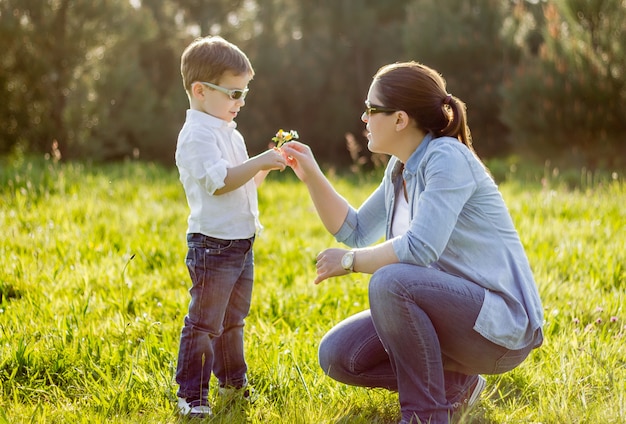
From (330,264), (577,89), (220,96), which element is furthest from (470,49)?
(330,264)

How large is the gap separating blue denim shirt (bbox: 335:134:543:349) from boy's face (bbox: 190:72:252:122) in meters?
0.78

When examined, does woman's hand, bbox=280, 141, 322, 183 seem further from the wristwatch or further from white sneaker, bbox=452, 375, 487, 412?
white sneaker, bbox=452, 375, 487, 412

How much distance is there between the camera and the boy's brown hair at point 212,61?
2799 mm

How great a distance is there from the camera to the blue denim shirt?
255 centimetres

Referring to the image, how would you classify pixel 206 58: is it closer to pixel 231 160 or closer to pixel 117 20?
pixel 231 160

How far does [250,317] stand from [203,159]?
4.59ft

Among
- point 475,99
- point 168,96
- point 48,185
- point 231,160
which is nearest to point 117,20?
point 168,96

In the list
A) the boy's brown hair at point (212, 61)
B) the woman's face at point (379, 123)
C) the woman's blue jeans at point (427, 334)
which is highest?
the boy's brown hair at point (212, 61)

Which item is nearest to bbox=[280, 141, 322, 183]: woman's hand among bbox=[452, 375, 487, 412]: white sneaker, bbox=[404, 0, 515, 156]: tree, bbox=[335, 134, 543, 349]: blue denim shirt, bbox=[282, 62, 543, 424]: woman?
bbox=[282, 62, 543, 424]: woman

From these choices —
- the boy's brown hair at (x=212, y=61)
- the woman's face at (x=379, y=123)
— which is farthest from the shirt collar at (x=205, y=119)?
the woman's face at (x=379, y=123)

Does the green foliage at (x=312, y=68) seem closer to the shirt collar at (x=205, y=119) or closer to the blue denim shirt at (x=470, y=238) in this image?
the shirt collar at (x=205, y=119)

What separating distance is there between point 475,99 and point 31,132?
8078mm

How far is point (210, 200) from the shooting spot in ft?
9.37

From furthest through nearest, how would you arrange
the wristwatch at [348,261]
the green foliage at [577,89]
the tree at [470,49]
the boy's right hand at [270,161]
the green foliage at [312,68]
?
the tree at [470,49]
the green foliage at [312,68]
the green foliage at [577,89]
the boy's right hand at [270,161]
the wristwatch at [348,261]
